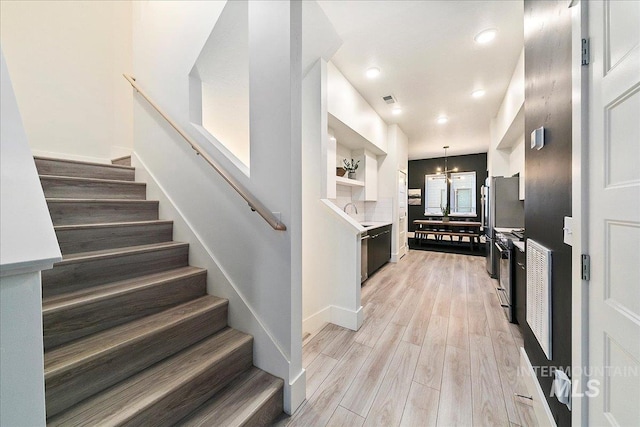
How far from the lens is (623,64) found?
804mm

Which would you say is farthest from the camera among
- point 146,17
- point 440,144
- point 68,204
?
point 440,144

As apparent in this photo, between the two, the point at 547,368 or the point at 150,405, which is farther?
the point at 547,368

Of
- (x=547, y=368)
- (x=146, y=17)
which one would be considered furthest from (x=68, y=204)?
(x=547, y=368)

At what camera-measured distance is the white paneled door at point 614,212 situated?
29.8 inches

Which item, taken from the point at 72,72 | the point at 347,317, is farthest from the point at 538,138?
the point at 72,72

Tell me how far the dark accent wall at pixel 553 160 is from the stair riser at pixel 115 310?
2269 mm

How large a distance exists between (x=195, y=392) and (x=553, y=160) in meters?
2.35

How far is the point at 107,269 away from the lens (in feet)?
5.29

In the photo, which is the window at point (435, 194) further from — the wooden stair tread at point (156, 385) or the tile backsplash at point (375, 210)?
the wooden stair tread at point (156, 385)

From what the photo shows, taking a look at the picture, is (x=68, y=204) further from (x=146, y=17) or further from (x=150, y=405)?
(x=146, y=17)

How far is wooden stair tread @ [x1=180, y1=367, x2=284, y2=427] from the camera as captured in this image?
4.09 feet

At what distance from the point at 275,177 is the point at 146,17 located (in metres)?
2.58

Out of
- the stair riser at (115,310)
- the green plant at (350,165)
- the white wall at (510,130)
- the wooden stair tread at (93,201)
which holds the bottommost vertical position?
the stair riser at (115,310)

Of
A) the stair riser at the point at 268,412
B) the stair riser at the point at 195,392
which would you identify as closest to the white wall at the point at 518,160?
the stair riser at the point at 268,412
